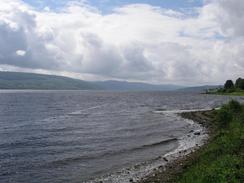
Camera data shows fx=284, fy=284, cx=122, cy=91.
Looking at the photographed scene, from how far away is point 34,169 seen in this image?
2959 cm

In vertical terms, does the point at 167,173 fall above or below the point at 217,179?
below

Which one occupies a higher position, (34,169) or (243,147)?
(243,147)

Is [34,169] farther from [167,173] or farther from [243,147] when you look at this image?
[243,147]

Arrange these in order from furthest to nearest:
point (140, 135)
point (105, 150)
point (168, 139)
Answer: point (140, 135) < point (168, 139) < point (105, 150)

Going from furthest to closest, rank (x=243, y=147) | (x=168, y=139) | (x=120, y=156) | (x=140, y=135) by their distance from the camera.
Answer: (x=140, y=135), (x=168, y=139), (x=120, y=156), (x=243, y=147)

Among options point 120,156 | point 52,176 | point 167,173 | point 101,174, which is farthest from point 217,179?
point 120,156

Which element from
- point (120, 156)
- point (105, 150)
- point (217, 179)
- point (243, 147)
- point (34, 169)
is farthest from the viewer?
point (105, 150)

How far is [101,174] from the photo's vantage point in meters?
27.6

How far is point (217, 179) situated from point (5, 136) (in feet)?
137

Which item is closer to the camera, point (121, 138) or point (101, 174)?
point (101, 174)

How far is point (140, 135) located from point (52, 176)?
25.5m

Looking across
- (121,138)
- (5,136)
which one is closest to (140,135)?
(121,138)

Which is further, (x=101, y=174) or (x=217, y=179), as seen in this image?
(x=101, y=174)

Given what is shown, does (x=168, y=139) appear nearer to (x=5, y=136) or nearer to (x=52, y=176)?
(x=52, y=176)
